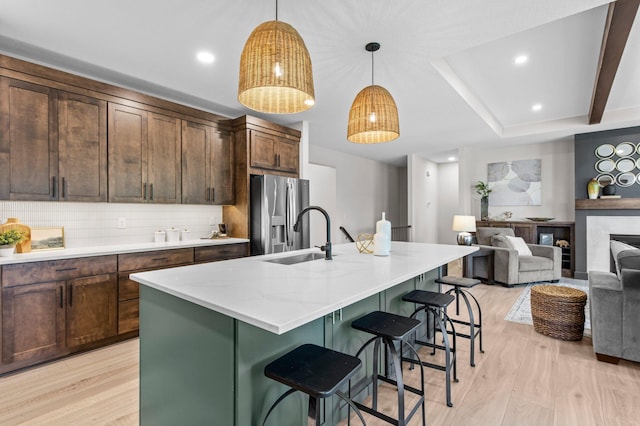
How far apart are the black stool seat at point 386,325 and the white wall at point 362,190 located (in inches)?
173

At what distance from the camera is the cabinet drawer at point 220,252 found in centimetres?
339

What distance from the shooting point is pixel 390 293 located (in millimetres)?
2193

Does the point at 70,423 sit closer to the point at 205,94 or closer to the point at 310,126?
the point at 205,94

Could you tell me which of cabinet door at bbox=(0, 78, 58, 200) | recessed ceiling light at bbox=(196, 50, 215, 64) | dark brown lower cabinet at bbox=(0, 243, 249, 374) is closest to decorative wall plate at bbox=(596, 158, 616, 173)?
recessed ceiling light at bbox=(196, 50, 215, 64)

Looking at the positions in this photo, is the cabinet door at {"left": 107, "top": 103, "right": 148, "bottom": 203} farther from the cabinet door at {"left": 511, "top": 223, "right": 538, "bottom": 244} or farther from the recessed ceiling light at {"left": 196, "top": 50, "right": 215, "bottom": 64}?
the cabinet door at {"left": 511, "top": 223, "right": 538, "bottom": 244}

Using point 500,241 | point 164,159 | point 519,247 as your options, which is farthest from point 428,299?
point 519,247

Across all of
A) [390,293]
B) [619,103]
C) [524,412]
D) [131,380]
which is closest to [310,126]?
[390,293]

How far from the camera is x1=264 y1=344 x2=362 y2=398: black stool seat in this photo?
1.06 metres

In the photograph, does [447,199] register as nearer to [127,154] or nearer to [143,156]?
[143,156]

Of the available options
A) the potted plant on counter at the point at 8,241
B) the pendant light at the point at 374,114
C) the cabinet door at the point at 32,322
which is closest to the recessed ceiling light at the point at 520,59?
the pendant light at the point at 374,114

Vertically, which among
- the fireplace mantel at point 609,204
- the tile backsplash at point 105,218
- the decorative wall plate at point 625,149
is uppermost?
the decorative wall plate at point 625,149

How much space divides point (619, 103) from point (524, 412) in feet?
16.0

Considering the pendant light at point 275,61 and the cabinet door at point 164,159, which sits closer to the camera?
the pendant light at point 275,61

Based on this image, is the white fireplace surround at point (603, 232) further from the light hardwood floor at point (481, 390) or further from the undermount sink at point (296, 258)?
the undermount sink at point (296, 258)
